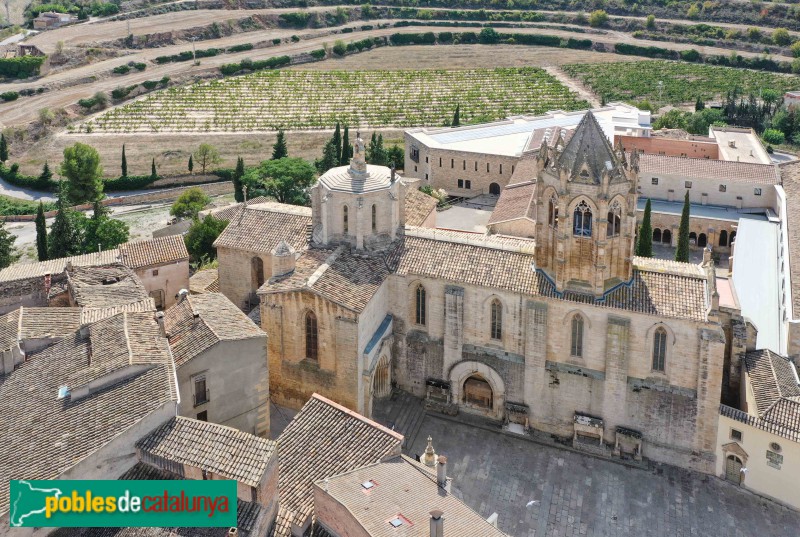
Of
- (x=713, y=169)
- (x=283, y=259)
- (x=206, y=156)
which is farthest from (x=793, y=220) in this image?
(x=206, y=156)

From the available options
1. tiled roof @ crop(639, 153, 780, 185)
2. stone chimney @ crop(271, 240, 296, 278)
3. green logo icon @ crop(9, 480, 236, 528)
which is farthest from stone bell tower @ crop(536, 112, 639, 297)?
tiled roof @ crop(639, 153, 780, 185)

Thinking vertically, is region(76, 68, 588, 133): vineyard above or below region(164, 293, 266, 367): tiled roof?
above

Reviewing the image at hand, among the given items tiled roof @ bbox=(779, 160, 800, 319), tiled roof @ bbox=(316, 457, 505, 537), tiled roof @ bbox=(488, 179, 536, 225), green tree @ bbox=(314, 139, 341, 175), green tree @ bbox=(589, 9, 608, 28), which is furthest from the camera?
green tree @ bbox=(589, 9, 608, 28)

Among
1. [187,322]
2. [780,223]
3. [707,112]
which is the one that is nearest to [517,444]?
[187,322]

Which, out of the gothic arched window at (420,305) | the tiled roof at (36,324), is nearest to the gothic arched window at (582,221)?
the gothic arched window at (420,305)

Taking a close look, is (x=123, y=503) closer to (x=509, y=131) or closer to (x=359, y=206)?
(x=359, y=206)

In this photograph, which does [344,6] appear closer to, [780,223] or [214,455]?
[780,223]

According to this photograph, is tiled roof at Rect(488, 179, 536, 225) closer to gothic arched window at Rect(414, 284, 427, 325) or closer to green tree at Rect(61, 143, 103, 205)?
gothic arched window at Rect(414, 284, 427, 325)

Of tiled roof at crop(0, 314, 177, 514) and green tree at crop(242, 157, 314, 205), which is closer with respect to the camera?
tiled roof at crop(0, 314, 177, 514)

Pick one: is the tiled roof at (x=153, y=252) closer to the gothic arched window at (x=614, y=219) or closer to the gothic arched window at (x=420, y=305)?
the gothic arched window at (x=420, y=305)
